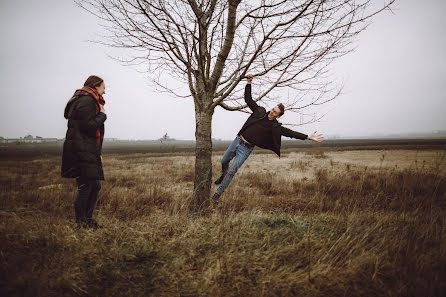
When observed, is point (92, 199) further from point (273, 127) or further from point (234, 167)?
point (273, 127)

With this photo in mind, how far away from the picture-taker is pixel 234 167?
3287 mm

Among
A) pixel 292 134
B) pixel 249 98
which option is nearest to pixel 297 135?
pixel 292 134

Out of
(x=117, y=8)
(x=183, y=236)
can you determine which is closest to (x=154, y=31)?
(x=117, y=8)

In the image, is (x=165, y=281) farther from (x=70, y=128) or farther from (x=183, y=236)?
(x=70, y=128)

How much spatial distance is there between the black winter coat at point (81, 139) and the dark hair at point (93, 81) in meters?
0.21

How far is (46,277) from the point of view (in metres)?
1.43

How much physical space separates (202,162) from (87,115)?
159cm

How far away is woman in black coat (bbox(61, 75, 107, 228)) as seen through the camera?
2328mm

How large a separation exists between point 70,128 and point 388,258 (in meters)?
3.57

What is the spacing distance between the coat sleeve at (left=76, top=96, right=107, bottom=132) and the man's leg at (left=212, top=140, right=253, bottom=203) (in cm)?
198

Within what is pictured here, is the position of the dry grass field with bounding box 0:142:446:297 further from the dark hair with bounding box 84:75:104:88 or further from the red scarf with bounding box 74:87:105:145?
the dark hair with bounding box 84:75:104:88

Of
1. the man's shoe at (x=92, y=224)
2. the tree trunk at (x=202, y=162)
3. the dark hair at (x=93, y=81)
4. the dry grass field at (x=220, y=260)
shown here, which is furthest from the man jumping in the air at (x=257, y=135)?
the dark hair at (x=93, y=81)

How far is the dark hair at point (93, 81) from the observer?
250 cm

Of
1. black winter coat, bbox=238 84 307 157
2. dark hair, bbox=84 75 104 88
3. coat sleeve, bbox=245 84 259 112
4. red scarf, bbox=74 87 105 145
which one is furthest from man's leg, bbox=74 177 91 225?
coat sleeve, bbox=245 84 259 112
